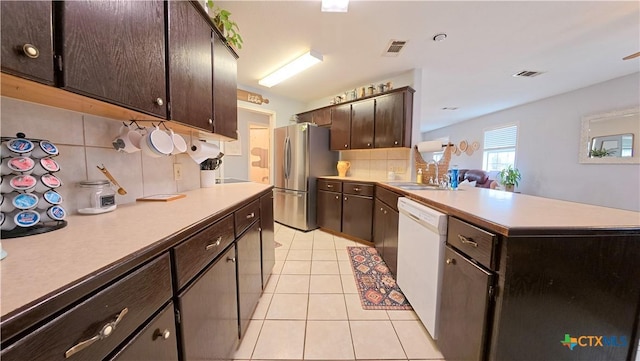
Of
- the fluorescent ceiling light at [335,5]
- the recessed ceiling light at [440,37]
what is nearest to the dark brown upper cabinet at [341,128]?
the recessed ceiling light at [440,37]

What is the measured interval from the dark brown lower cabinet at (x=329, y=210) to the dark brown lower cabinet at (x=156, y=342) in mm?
2558

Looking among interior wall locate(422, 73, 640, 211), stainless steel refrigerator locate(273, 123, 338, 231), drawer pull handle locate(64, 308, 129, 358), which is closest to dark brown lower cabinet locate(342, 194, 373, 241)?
stainless steel refrigerator locate(273, 123, 338, 231)

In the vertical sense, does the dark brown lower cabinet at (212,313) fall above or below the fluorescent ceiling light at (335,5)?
below

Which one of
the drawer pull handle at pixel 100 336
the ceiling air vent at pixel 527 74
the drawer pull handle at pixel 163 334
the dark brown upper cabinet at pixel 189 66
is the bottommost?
the drawer pull handle at pixel 163 334

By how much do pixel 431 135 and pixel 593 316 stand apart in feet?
30.2

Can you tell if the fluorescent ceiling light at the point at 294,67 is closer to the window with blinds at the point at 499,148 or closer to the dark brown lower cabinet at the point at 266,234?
the dark brown lower cabinet at the point at 266,234

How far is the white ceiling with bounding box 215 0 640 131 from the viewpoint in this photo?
5.69 ft

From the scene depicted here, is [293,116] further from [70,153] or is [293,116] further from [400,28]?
[70,153]

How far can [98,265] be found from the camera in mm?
449

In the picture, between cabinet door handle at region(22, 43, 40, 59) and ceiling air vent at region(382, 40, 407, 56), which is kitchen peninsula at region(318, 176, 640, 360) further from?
ceiling air vent at region(382, 40, 407, 56)

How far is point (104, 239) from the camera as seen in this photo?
607 millimetres

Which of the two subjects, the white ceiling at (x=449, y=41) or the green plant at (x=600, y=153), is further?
the green plant at (x=600, y=153)

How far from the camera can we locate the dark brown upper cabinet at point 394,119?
2.67 m

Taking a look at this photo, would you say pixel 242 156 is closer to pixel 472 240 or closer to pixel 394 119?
pixel 394 119
